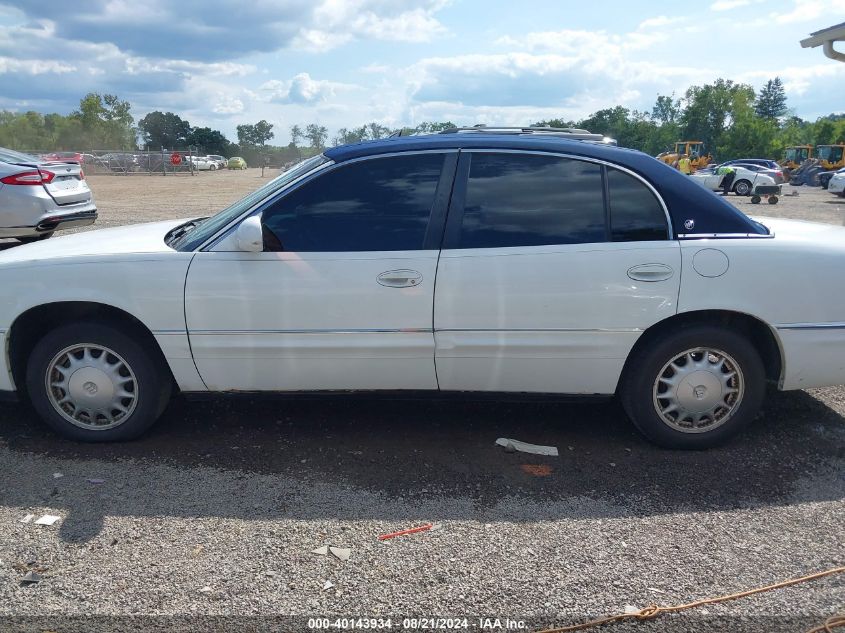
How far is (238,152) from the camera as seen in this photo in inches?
3071

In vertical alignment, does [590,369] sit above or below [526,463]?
above

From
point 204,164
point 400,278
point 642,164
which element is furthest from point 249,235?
point 204,164

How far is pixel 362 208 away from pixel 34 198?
7678 mm

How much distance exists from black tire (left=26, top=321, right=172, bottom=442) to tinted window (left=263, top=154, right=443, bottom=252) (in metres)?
0.96

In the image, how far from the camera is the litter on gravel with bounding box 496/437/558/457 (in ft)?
13.0

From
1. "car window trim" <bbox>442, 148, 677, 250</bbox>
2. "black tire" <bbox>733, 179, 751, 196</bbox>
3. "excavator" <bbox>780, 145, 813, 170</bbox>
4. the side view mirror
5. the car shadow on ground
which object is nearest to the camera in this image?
the car shadow on ground

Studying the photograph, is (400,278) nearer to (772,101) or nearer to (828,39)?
(828,39)

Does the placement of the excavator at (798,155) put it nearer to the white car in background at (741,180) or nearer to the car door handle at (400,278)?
the white car in background at (741,180)

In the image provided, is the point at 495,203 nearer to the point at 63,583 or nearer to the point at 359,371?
the point at 359,371

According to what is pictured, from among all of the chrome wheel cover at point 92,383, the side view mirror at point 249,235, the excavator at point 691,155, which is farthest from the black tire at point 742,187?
the chrome wheel cover at point 92,383

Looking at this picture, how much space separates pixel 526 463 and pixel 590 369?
2.02 ft

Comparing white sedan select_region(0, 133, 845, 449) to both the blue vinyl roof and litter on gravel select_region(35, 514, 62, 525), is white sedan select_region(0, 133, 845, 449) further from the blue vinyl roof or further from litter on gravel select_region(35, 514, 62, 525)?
litter on gravel select_region(35, 514, 62, 525)

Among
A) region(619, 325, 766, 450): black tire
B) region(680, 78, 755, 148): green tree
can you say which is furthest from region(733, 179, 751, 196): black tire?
region(680, 78, 755, 148): green tree

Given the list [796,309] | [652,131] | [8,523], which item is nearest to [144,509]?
[8,523]
